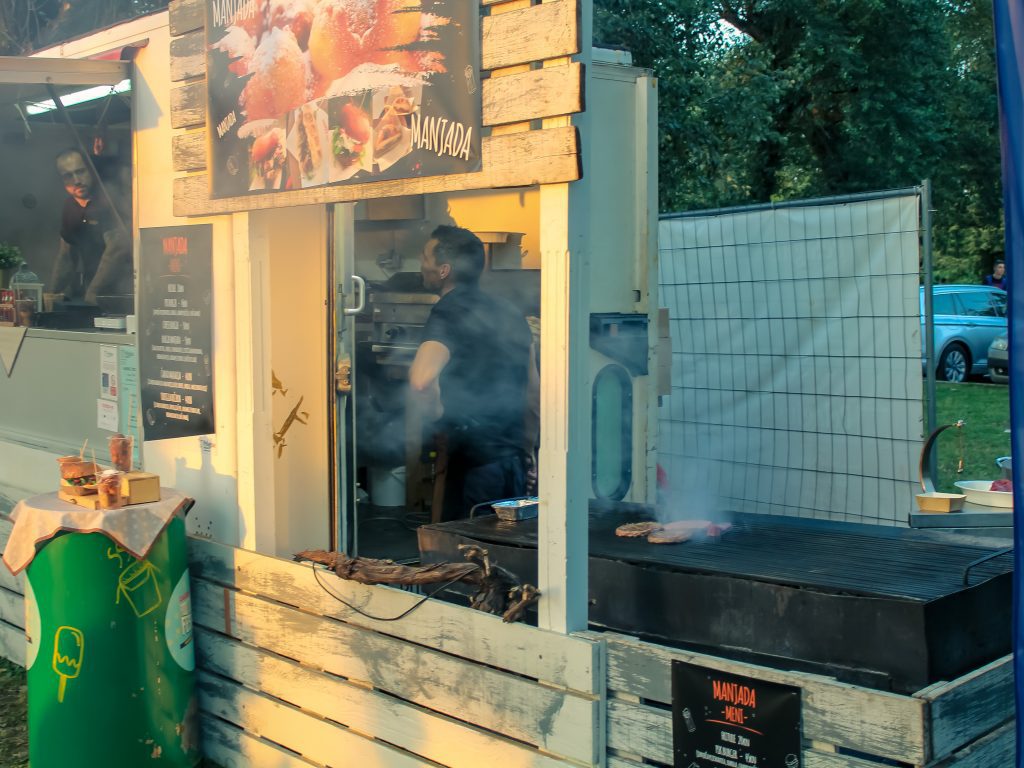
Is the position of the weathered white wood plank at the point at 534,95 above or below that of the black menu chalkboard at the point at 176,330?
above

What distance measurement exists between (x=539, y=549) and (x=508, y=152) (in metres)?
1.10

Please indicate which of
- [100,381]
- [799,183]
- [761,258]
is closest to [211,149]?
[100,381]

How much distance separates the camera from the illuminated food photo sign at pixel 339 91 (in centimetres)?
315

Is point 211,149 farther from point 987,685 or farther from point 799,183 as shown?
point 799,183

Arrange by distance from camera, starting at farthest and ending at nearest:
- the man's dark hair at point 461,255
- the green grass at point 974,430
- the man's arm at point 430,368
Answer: the green grass at point 974,430 → the man's dark hair at point 461,255 → the man's arm at point 430,368

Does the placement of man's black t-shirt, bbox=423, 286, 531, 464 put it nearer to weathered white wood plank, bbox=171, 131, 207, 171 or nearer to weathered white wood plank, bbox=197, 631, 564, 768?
weathered white wood plank, bbox=171, 131, 207, 171

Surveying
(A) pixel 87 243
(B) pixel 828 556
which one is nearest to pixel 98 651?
(B) pixel 828 556

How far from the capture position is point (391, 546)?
5.81 metres

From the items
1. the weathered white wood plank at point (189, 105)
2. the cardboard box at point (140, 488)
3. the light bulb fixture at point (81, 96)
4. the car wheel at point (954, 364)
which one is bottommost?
the cardboard box at point (140, 488)

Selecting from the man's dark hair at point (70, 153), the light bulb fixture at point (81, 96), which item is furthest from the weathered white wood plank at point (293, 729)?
the man's dark hair at point (70, 153)

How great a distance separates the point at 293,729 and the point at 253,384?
1.27m

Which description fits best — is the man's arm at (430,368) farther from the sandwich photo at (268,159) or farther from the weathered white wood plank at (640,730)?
the weathered white wood plank at (640,730)

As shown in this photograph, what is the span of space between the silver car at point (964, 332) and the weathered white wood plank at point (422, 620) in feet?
49.7

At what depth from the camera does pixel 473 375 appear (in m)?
4.98
